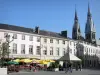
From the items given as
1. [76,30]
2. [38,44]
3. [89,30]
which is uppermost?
[89,30]

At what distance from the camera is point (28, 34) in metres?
63.4

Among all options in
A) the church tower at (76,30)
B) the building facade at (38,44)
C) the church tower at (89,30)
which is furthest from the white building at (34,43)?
the church tower at (89,30)

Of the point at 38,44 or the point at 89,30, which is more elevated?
the point at 89,30

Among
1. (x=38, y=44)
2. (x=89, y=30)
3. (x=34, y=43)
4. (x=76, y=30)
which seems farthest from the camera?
(x=89, y=30)

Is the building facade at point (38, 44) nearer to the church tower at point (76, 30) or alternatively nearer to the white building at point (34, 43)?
the white building at point (34, 43)

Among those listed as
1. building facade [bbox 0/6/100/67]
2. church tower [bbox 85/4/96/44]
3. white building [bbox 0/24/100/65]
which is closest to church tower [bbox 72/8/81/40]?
church tower [bbox 85/4/96/44]

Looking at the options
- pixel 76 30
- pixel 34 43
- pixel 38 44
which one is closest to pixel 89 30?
pixel 76 30

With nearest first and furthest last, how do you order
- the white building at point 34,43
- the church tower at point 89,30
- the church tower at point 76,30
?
the white building at point 34,43 → the church tower at point 76,30 → the church tower at point 89,30

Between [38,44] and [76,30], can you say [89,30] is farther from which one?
[38,44]

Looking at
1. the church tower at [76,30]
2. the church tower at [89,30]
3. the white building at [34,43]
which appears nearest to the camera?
the white building at [34,43]

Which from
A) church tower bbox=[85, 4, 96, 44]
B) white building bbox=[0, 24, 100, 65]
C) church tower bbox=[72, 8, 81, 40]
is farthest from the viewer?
church tower bbox=[85, 4, 96, 44]

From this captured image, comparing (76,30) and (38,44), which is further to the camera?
(76,30)

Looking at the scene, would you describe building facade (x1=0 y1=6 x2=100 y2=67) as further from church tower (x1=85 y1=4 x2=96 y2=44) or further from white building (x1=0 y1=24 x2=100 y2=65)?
church tower (x1=85 y1=4 x2=96 y2=44)

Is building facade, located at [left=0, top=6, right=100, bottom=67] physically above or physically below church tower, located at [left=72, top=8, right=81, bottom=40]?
below
